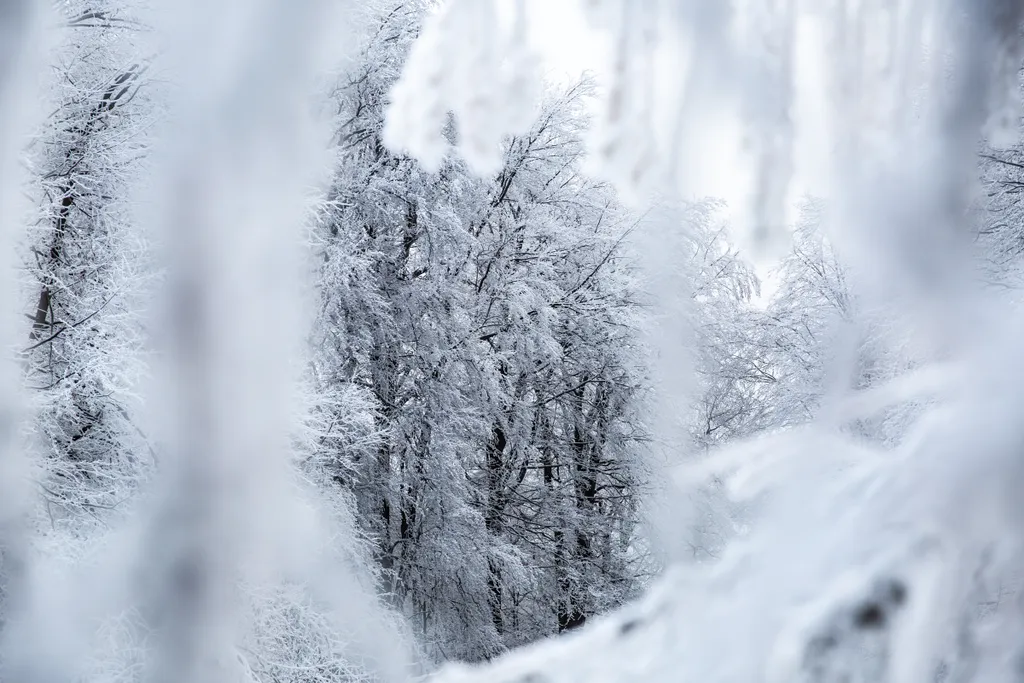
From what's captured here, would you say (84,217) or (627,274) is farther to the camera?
(627,274)

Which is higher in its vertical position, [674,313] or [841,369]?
[674,313]

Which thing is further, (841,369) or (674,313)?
(674,313)

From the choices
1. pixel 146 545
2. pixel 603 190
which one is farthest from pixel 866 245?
pixel 603 190

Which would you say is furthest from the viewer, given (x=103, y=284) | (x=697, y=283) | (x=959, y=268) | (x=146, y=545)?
(x=697, y=283)

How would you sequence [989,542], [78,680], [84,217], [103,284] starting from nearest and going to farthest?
[989,542] → [78,680] → [103,284] → [84,217]

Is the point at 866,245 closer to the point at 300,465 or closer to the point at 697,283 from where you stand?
the point at 300,465

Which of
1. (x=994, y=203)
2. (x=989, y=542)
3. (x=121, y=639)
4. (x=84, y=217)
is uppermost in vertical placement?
(x=84, y=217)

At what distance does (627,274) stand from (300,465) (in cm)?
306

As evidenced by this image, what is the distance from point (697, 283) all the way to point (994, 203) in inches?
118

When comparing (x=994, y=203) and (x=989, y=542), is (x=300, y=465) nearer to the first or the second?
(x=994, y=203)

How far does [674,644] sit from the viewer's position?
1.77 ft

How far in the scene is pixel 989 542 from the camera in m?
0.51

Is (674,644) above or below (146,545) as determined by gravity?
below

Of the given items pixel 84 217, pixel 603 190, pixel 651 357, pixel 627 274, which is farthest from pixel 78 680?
pixel 603 190
